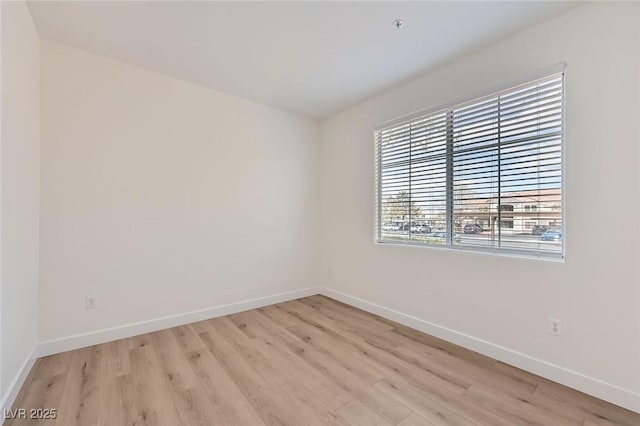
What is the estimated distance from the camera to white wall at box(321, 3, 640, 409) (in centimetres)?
175

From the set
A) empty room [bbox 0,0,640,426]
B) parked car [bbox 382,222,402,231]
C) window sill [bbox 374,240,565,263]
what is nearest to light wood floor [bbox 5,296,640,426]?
empty room [bbox 0,0,640,426]

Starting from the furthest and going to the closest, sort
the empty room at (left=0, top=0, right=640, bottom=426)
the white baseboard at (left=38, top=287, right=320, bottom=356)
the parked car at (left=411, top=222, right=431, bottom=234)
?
the parked car at (left=411, top=222, right=431, bottom=234) < the white baseboard at (left=38, top=287, right=320, bottom=356) < the empty room at (left=0, top=0, right=640, bottom=426)

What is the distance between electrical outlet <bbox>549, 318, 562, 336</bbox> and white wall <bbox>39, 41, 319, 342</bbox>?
2.86m

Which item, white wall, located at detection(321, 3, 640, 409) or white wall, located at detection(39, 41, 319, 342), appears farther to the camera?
white wall, located at detection(39, 41, 319, 342)

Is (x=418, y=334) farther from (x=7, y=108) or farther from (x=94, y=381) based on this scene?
(x=7, y=108)

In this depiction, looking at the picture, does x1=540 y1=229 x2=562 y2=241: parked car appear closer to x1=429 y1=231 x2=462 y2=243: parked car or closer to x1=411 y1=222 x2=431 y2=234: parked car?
x1=429 y1=231 x2=462 y2=243: parked car

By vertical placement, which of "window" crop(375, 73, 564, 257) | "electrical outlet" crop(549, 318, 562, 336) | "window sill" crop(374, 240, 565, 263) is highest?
"window" crop(375, 73, 564, 257)

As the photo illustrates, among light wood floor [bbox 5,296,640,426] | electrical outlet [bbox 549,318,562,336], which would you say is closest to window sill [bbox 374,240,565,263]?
electrical outlet [bbox 549,318,562,336]

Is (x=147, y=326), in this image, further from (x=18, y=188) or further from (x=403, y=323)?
(x=403, y=323)

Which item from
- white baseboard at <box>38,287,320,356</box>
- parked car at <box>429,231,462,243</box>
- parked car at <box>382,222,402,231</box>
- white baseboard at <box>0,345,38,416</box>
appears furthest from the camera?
parked car at <box>382,222,402,231</box>

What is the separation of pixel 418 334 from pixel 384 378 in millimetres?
902

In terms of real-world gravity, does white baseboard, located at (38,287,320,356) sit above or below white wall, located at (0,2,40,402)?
below

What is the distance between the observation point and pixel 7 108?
1709 mm

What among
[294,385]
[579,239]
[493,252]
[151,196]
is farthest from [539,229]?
[151,196]
